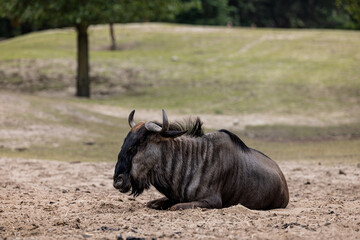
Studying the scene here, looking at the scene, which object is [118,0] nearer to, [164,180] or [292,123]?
[292,123]

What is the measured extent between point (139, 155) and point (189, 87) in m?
23.5

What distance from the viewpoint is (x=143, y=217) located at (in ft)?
21.7

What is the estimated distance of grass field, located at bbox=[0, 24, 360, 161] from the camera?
1730 centimetres

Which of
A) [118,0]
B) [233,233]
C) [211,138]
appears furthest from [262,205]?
[118,0]

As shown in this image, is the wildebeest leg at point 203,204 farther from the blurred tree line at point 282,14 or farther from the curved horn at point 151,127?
the blurred tree line at point 282,14

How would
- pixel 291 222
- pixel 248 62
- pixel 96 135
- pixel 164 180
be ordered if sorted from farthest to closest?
pixel 248 62, pixel 96 135, pixel 164 180, pixel 291 222

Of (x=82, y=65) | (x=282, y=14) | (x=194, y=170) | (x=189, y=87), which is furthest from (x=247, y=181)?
(x=282, y=14)

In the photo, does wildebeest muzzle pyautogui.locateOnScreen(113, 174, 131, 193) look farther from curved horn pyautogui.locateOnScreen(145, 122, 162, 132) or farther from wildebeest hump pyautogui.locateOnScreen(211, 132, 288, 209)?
wildebeest hump pyautogui.locateOnScreen(211, 132, 288, 209)

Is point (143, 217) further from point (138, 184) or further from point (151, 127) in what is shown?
point (151, 127)

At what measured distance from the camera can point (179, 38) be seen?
143ft

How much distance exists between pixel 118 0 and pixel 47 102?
270 inches

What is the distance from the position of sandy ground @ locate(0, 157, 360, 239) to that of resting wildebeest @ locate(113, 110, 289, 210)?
41cm

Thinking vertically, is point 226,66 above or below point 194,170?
below

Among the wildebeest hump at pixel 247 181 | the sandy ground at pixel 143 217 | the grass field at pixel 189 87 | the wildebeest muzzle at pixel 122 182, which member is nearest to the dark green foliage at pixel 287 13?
the grass field at pixel 189 87
